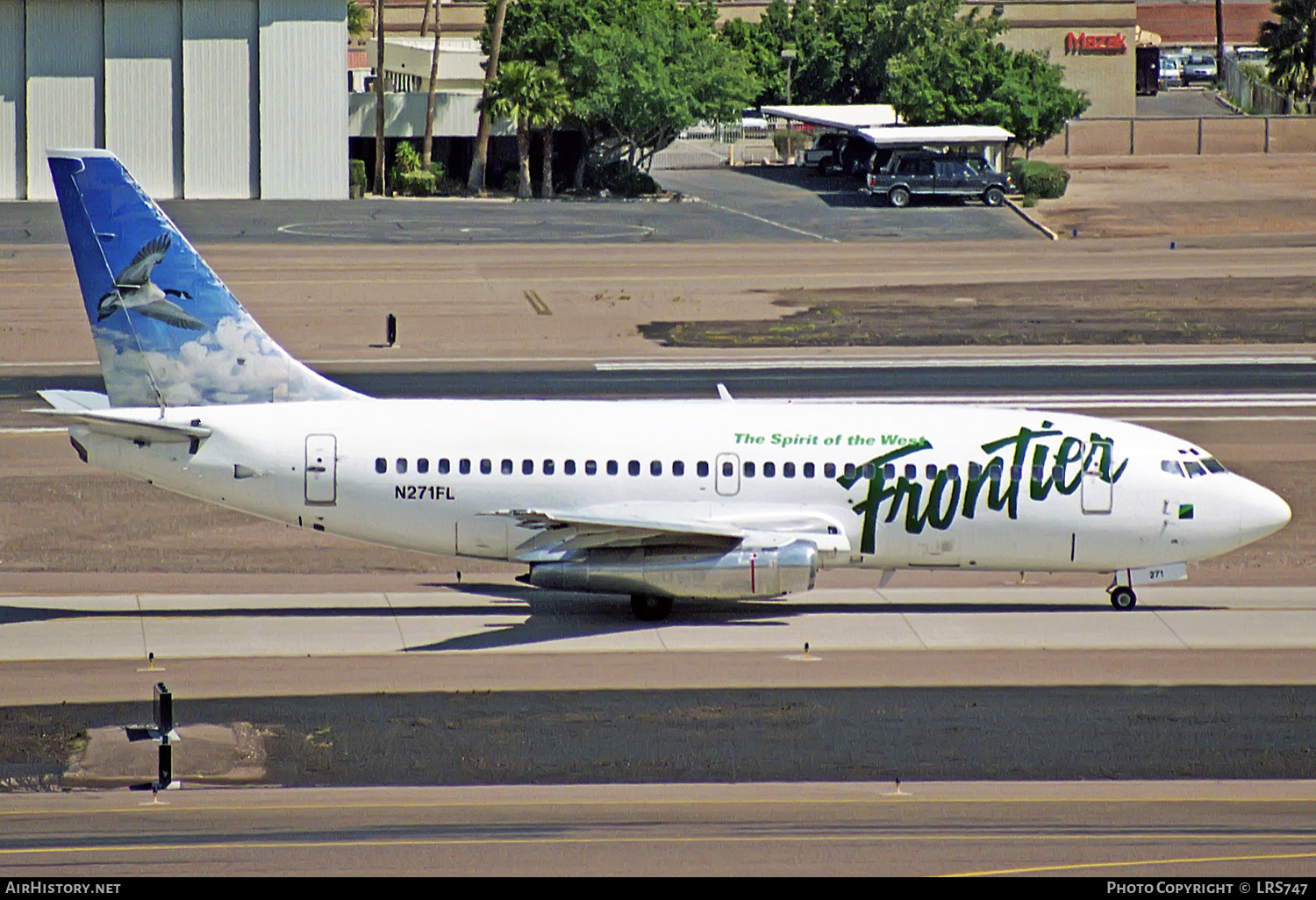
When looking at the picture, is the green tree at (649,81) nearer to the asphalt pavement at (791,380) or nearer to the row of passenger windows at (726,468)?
the asphalt pavement at (791,380)

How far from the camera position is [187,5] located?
298 feet

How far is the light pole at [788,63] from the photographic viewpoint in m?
113

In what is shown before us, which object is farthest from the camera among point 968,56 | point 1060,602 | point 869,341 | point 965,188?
point 968,56

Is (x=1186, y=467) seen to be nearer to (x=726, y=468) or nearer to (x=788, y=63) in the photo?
(x=726, y=468)

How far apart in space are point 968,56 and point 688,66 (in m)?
16.7

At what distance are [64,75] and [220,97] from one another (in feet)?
26.7

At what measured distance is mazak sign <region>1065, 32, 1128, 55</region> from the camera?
124 m

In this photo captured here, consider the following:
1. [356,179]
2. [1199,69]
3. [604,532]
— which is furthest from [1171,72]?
[604,532]

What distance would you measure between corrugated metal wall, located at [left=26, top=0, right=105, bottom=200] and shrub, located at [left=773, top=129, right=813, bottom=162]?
42.4m

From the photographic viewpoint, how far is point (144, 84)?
91312 mm

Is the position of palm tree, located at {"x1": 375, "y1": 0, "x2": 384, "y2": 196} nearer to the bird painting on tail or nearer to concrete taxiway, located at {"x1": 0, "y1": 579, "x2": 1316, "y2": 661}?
concrete taxiway, located at {"x1": 0, "y1": 579, "x2": 1316, "y2": 661}

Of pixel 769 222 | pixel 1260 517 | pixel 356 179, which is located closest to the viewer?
pixel 1260 517
